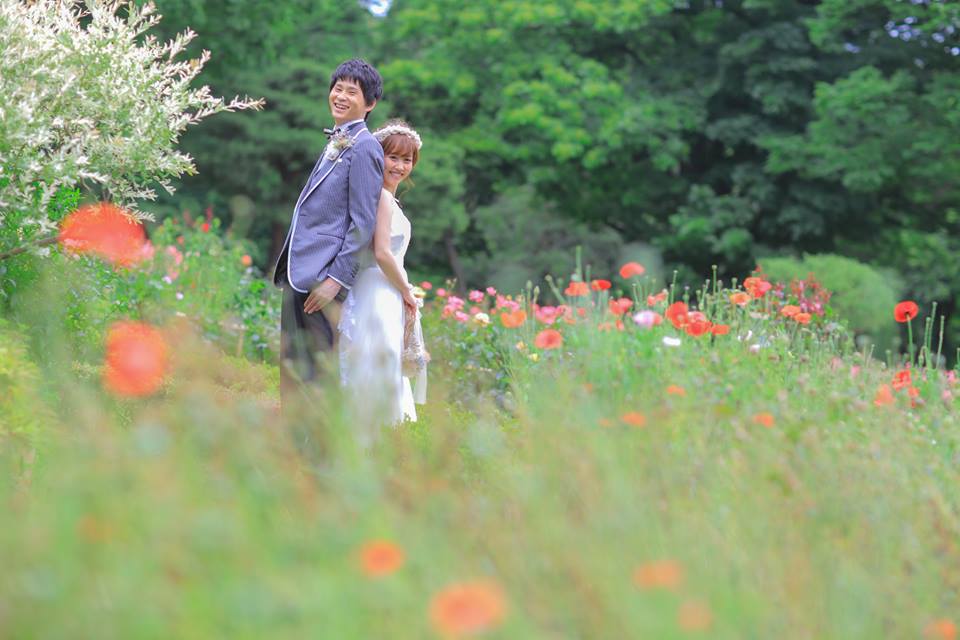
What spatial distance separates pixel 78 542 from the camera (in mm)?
2311

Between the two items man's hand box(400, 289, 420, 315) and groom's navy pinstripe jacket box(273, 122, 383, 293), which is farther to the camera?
man's hand box(400, 289, 420, 315)

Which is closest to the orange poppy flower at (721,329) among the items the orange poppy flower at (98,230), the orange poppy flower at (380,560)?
the orange poppy flower at (98,230)

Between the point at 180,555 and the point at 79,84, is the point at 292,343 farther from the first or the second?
the point at 180,555

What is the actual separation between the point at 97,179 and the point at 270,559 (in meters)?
3.17

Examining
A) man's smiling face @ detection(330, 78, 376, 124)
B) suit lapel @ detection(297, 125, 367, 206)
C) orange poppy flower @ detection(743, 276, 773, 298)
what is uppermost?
man's smiling face @ detection(330, 78, 376, 124)

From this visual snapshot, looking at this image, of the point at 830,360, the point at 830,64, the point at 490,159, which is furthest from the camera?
the point at 490,159

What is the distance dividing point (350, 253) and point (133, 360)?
4.85 feet

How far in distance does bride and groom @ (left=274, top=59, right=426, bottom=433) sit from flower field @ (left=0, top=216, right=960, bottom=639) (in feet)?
1.41

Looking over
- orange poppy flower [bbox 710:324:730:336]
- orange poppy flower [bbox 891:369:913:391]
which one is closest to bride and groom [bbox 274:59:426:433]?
orange poppy flower [bbox 710:324:730:336]

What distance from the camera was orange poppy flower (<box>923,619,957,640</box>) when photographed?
8.14ft

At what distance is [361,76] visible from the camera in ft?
16.6

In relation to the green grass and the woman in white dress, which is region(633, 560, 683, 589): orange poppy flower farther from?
the woman in white dress

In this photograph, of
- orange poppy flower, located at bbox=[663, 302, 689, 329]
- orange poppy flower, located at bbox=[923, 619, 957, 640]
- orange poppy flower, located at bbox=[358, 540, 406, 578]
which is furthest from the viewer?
orange poppy flower, located at bbox=[663, 302, 689, 329]

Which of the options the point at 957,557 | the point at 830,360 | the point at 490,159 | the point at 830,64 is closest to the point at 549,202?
the point at 490,159
